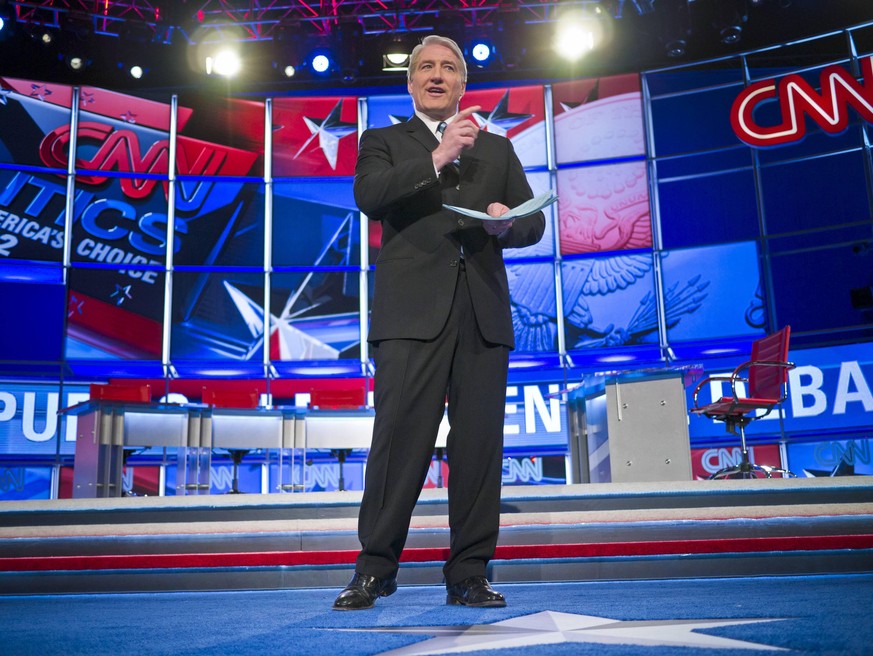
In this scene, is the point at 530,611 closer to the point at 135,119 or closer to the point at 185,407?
the point at 185,407

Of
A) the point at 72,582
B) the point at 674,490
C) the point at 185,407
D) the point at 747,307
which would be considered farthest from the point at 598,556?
the point at 747,307

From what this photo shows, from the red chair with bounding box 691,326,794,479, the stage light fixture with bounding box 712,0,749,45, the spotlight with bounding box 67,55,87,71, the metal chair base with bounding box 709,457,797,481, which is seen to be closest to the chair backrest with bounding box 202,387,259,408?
the red chair with bounding box 691,326,794,479

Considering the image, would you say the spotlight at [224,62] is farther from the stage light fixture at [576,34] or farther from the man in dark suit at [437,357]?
the man in dark suit at [437,357]

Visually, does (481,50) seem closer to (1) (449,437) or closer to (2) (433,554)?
(2) (433,554)

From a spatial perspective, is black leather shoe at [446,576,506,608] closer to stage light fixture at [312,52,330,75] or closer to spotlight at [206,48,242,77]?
stage light fixture at [312,52,330,75]

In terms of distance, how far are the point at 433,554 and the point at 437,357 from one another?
1.01m

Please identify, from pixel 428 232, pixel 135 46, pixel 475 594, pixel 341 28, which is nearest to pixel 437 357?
pixel 428 232

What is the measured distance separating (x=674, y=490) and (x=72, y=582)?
2214mm

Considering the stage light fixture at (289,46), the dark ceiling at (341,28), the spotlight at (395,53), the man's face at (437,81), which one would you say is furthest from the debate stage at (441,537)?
the stage light fixture at (289,46)

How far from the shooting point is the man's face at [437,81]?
Result: 87.7 inches

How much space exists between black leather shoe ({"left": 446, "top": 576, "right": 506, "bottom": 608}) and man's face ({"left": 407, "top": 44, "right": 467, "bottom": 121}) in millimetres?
1260

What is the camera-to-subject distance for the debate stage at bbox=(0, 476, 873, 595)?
2.75 m

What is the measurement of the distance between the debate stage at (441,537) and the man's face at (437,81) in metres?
1.46

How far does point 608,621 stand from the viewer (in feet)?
5.26
